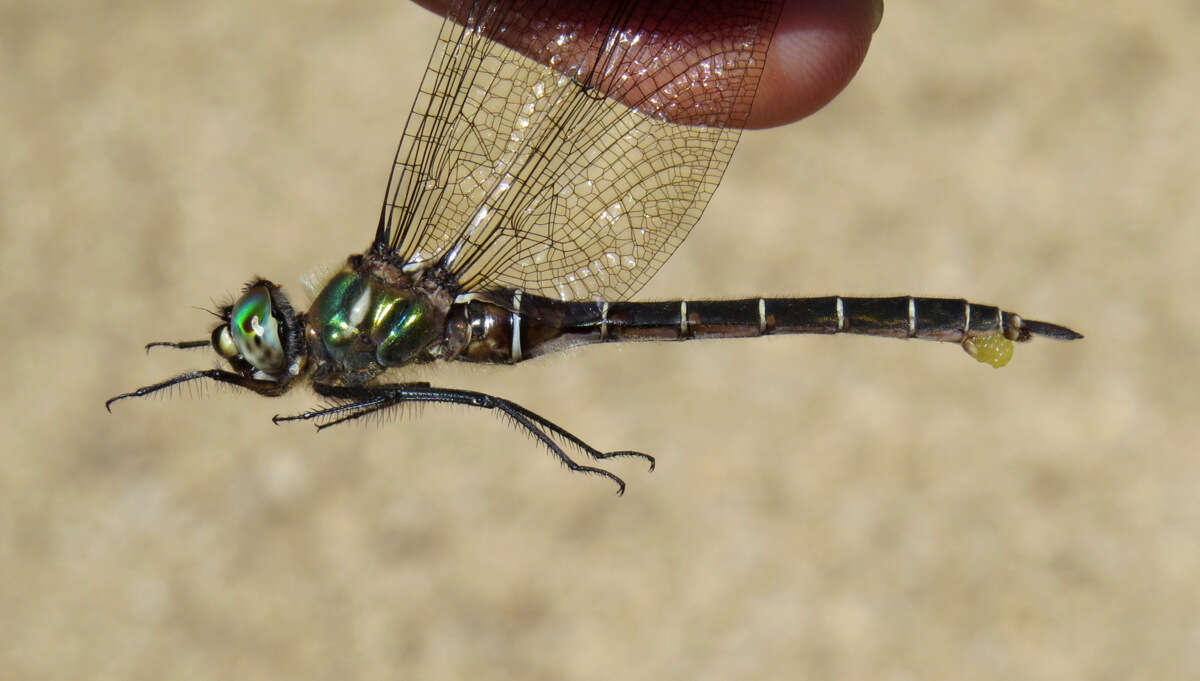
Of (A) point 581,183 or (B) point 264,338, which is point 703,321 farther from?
(B) point 264,338

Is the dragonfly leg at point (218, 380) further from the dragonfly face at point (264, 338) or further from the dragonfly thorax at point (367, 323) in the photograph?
the dragonfly thorax at point (367, 323)

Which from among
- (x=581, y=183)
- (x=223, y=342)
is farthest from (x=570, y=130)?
(x=223, y=342)

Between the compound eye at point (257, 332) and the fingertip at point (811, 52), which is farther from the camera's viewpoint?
the fingertip at point (811, 52)

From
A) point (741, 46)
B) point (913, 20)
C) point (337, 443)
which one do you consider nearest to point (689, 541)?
point (337, 443)

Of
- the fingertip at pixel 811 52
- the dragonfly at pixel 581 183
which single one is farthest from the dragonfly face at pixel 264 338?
the fingertip at pixel 811 52

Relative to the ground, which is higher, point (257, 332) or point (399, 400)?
point (257, 332)

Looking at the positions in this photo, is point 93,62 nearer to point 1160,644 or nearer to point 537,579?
point 537,579

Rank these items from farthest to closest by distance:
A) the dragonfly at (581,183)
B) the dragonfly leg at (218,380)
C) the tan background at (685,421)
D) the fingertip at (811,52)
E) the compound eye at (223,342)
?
the tan background at (685,421), the fingertip at (811,52), the dragonfly at (581,183), the compound eye at (223,342), the dragonfly leg at (218,380)
